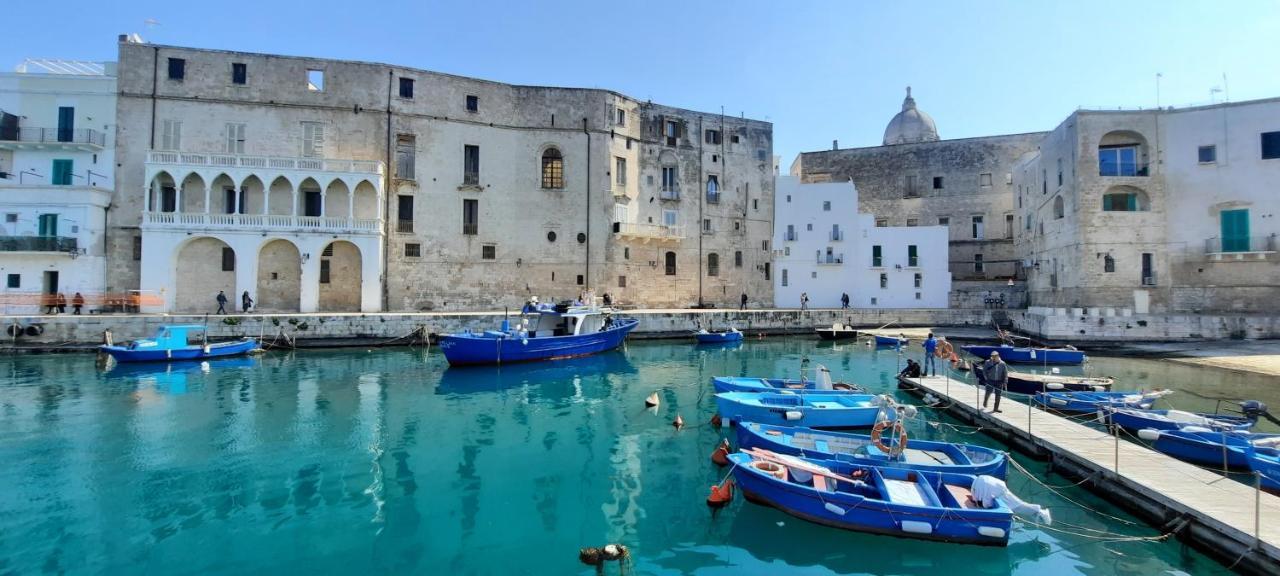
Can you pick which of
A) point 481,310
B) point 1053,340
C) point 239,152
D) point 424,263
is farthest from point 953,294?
point 239,152

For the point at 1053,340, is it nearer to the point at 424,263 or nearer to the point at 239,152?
the point at 424,263

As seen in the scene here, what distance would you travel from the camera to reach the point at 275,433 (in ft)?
38.1

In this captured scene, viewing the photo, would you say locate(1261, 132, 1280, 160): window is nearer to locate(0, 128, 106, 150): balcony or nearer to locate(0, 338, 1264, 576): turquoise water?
locate(0, 338, 1264, 576): turquoise water

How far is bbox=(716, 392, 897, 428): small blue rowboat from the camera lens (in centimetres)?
1169

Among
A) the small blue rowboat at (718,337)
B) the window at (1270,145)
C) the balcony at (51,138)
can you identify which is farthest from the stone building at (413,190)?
the window at (1270,145)

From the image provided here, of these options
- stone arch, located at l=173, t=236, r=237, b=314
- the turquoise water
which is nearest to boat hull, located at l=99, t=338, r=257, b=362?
the turquoise water

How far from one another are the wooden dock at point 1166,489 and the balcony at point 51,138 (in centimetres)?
3460

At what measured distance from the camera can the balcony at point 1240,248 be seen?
82.7ft

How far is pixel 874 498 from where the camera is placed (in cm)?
752

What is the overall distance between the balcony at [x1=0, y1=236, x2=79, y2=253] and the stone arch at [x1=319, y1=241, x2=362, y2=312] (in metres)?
9.32

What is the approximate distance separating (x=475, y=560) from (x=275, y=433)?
7.40m

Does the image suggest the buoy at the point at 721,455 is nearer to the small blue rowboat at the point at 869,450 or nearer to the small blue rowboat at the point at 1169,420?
the small blue rowboat at the point at 869,450

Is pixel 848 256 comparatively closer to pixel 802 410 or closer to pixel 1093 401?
pixel 1093 401

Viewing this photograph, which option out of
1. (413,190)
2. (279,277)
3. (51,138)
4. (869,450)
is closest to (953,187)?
(413,190)
